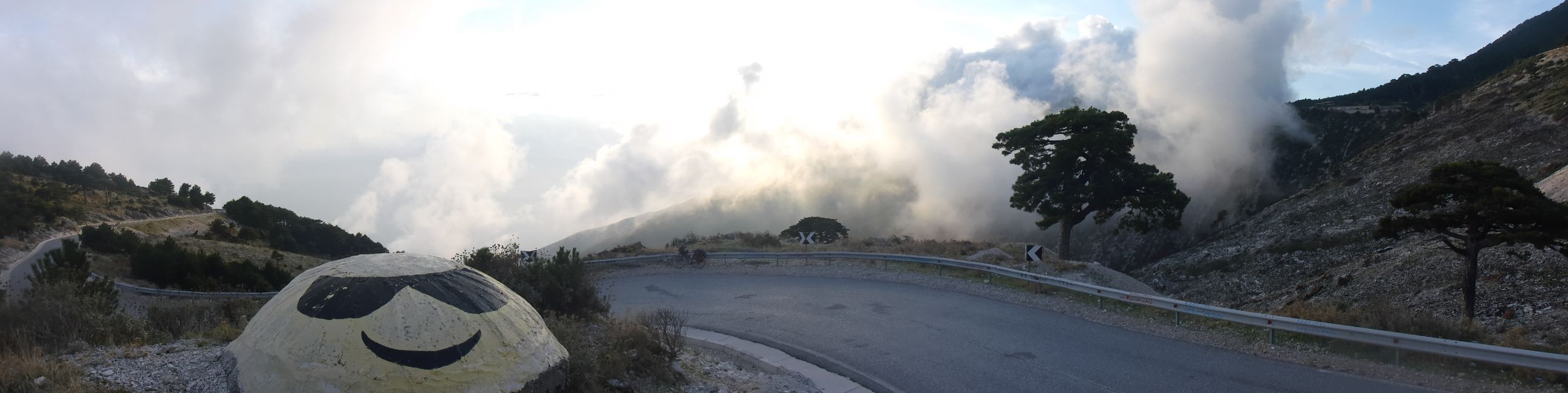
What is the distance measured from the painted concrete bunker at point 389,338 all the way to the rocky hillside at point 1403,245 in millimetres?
13300

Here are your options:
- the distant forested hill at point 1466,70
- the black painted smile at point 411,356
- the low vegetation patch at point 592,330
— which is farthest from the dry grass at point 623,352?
the distant forested hill at point 1466,70

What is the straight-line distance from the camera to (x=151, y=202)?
5247 centimetres

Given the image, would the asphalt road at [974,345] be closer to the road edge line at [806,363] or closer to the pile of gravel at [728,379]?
the road edge line at [806,363]

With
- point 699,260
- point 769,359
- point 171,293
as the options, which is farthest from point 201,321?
point 699,260

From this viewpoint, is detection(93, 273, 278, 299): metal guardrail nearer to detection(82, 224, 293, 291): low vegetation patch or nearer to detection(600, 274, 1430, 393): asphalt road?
detection(82, 224, 293, 291): low vegetation patch

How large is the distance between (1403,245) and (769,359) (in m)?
24.8

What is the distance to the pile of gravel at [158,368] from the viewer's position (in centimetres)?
657

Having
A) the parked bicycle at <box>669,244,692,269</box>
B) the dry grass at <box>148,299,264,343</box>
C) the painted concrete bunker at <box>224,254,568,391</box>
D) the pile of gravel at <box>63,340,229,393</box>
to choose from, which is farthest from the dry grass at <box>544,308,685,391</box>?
the parked bicycle at <box>669,244,692,269</box>

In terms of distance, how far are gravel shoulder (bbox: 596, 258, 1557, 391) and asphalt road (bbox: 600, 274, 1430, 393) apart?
26cm

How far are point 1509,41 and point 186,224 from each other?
130 metres

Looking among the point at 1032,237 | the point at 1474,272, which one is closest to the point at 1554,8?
the point at 1032,237

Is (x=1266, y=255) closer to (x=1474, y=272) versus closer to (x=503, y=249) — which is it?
(x=1474, y=272)

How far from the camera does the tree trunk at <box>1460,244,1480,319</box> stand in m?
15.1

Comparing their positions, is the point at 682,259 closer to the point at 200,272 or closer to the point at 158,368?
the point at 200,272
